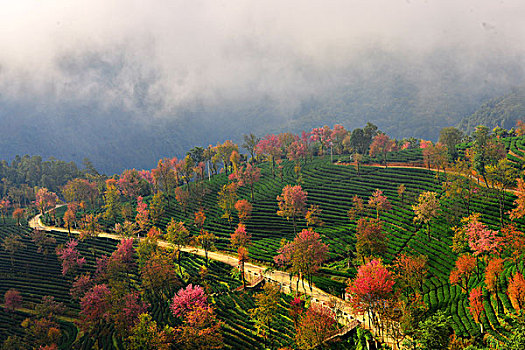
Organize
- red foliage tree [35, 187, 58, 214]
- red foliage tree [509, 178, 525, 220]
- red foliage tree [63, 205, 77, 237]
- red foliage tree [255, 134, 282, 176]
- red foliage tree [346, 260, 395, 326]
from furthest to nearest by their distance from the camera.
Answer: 1. red foliage tree [255, 134, 282, 176]
2. red foliage tree [35, 187, 58, 214]
3. red foliage tree [63, 205, 77, 237]
4. red foliage tree [509, 178, 525, 220]
5. red foliage tree [346, 260, 395, 326]

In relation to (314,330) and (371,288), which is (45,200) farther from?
Answer: (371,288)

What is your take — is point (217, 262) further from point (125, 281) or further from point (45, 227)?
point (45, 227)

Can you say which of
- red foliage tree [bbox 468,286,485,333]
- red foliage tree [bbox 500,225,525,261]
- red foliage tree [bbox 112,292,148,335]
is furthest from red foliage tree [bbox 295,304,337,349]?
red foliage tree [bbox 500,225,525,261]

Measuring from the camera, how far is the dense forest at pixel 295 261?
169 ft

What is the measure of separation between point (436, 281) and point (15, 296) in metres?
99.7

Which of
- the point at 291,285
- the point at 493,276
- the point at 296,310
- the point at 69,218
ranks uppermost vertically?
the point at 493,276

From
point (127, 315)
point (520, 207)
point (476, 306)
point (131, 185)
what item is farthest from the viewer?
point (131, 185)

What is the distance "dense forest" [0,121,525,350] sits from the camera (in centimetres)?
5156

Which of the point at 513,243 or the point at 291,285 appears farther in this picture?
the point at 291,285

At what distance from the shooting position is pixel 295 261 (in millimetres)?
Result: 66562

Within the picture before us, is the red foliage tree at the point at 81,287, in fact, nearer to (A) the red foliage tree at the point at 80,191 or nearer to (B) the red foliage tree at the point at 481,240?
(A) the red foliage tree at the point at 80,191

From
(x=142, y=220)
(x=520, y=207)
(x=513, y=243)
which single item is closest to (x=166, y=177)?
(x=142, y=220)

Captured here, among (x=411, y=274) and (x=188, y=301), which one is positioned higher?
(x=411, y=274)

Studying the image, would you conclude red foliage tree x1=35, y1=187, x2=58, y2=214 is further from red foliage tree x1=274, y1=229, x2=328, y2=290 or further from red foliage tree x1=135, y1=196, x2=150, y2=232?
red foliage tree x1=274, y1=229, x2=328, y2=290
